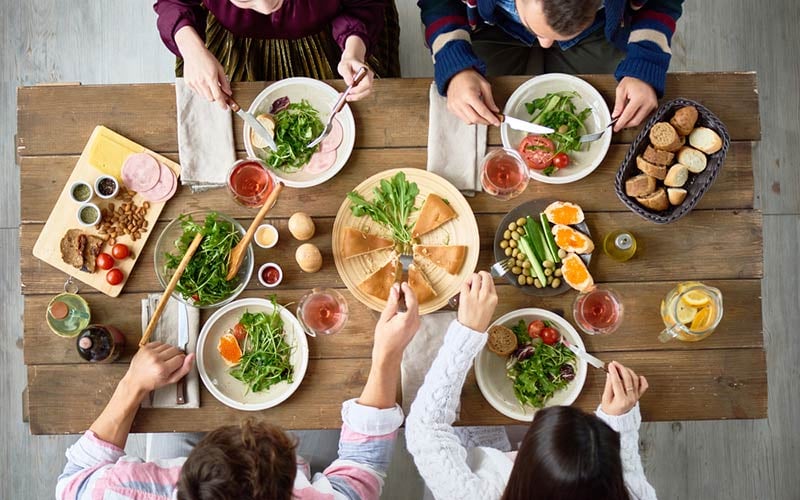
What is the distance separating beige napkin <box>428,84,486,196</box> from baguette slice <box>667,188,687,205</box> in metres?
0.56

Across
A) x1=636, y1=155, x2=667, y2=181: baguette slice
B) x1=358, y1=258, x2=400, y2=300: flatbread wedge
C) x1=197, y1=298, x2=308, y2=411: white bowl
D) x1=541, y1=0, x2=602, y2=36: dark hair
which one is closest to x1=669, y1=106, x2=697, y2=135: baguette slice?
x1=636, y1=155, x2=667, y2=181: baguette slice

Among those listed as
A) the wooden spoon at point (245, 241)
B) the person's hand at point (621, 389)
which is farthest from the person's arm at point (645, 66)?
the wooden spoon at point (245, 241)

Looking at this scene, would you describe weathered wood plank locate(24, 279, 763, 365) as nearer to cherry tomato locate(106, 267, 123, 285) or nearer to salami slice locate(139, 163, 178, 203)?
cherry tomato locate(106, 267, 123, 285)

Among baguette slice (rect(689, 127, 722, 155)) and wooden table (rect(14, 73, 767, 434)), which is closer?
baguette slice (rect(689, 127, 722, 155))

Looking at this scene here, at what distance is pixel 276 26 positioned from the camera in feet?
6.48

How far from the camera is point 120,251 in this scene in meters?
1.78

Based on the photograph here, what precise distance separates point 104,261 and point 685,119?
1802mm

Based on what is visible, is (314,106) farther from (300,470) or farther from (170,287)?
(300,470)

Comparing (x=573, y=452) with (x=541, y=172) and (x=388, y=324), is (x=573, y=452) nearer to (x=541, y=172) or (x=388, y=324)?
(x=388, y=324)

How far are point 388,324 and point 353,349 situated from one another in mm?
193

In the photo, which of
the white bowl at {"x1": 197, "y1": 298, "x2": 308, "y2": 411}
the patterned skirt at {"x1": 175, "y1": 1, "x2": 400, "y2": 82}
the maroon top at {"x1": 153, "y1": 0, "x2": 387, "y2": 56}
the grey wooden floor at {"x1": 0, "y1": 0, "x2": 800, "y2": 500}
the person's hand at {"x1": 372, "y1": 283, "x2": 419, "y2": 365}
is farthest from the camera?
the grey wooden floor at {"x1": 0, "y1": 0, "x2": 800, "y2": 500}

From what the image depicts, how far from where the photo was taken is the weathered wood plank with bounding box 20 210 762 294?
1810 mm

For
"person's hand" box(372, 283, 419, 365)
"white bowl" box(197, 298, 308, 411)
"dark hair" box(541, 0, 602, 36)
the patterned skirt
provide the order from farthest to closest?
the patterned skirt, "white bowl" box(197, 298, 308, 411), "person's hand" box(372, 283, 419, 365), "dark hair" box(541, 0, 602, 36)

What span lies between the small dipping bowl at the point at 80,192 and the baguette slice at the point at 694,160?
1.80 m
